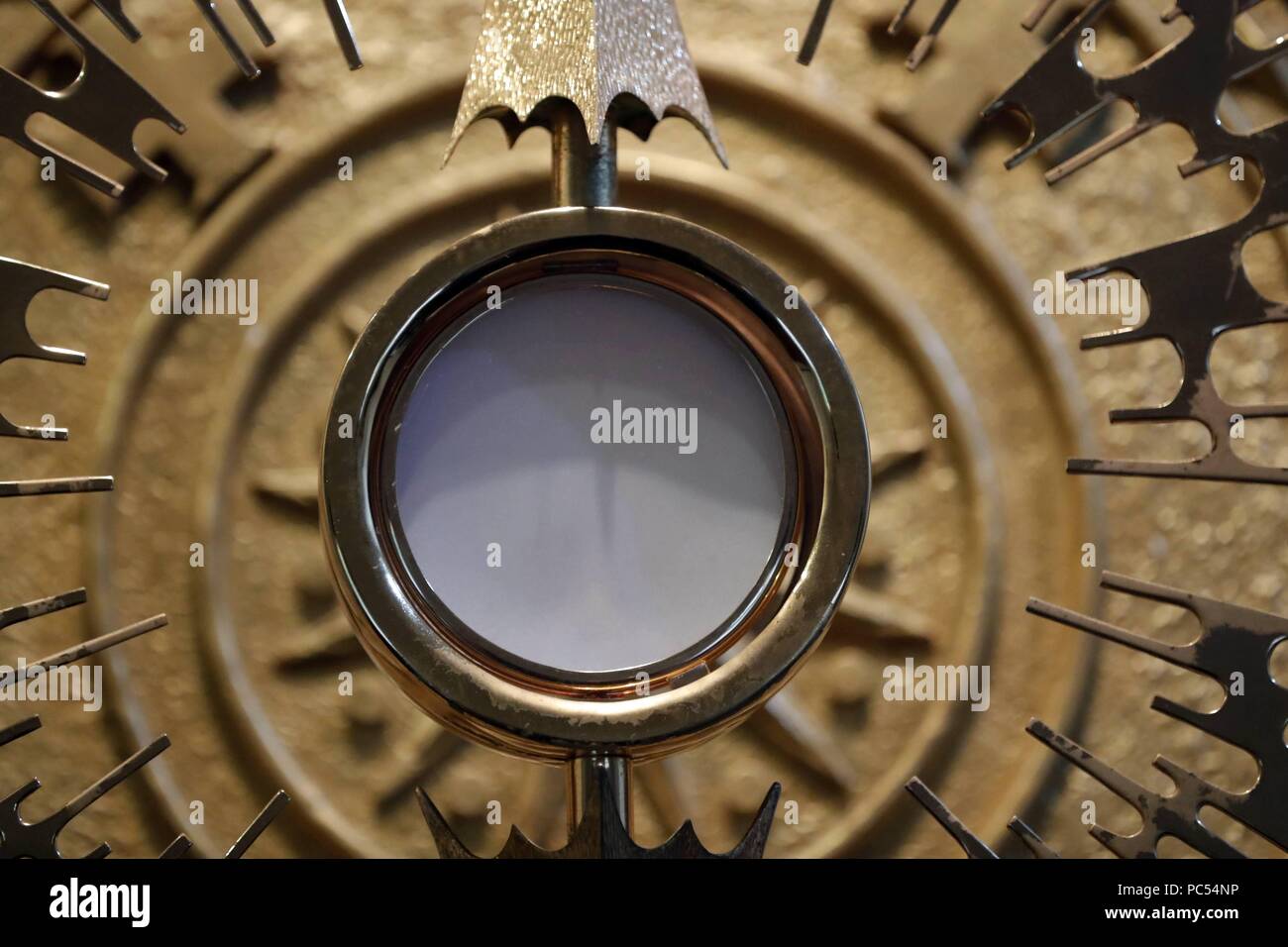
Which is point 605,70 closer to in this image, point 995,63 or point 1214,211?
point 995,63

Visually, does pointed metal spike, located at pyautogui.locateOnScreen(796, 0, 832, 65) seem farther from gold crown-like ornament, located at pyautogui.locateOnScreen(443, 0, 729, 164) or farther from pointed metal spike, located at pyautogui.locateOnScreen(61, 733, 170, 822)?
pointed metal spike, located at pyautogui.locateOnScreen(61, 733, 170, 822)

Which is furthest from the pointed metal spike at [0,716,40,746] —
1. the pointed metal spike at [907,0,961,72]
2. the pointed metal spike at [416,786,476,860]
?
the pointed metal spike at [907,0,961,72]

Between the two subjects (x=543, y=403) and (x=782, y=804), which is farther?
(x=782, y=804)

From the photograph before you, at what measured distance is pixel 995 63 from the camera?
0.63 m

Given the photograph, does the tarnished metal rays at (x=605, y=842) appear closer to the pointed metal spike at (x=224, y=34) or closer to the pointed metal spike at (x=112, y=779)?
the pointed metal spike at (x=112, y=779)

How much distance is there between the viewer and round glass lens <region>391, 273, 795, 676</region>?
0.39 m

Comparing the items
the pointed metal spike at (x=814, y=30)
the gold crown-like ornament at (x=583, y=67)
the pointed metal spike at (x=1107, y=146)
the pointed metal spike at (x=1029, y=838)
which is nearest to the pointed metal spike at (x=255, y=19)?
the gold crown-like ornament at (x=583, y=67)

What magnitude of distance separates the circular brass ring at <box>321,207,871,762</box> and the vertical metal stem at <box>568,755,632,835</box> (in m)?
0.01

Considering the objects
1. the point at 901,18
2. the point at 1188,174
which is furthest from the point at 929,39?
the point at 1188,174

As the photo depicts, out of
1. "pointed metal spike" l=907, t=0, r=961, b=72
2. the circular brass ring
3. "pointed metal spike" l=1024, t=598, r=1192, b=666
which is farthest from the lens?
"pointed metal spike" l=907, t=0, r=961, b=72

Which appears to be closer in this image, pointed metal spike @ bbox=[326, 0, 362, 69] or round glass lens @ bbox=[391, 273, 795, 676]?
round glass lens @ bbox=[391, 273, 795, 676]
